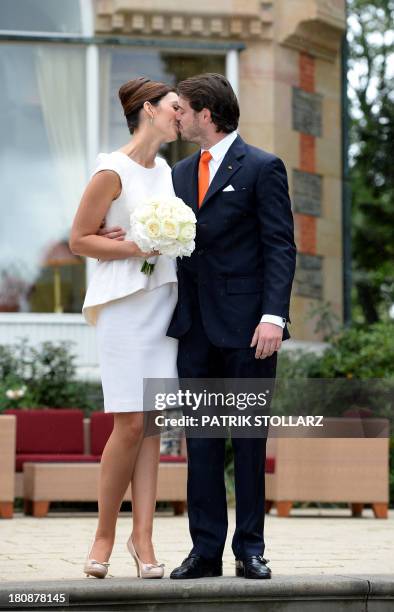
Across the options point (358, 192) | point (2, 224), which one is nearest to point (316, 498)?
point (2, 224)

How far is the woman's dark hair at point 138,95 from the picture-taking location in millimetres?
5371

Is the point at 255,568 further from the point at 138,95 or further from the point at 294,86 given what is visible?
the point at 294,86

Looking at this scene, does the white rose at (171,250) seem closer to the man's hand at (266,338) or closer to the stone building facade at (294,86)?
the man's hand at (266,338)

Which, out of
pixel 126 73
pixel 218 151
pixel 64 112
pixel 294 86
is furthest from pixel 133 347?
pixel 294 86

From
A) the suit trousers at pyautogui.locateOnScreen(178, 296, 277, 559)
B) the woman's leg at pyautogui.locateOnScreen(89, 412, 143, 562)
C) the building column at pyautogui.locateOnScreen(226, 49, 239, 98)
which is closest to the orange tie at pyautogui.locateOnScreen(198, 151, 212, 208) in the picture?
the suit trousers at pyautogui.locateOnScreen(178, 296, 277, 559)

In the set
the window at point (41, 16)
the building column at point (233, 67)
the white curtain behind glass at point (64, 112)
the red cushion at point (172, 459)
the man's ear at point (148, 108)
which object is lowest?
the red cushion at point (172, 459)

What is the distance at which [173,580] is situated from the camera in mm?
5047

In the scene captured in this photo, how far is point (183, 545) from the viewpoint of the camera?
7660 mm

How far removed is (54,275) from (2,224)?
762 millimetres

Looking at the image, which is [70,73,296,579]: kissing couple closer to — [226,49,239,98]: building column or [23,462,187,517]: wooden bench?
[23,462,187,517]: wooden bench

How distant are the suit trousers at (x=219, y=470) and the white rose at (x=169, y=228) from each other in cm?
38

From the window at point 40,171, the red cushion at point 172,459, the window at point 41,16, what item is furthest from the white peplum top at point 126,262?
the window at point 41,16

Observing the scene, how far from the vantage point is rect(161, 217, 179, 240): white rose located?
16.1ft

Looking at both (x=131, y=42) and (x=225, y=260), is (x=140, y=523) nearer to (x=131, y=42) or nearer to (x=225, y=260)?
(x=225, y=260)
